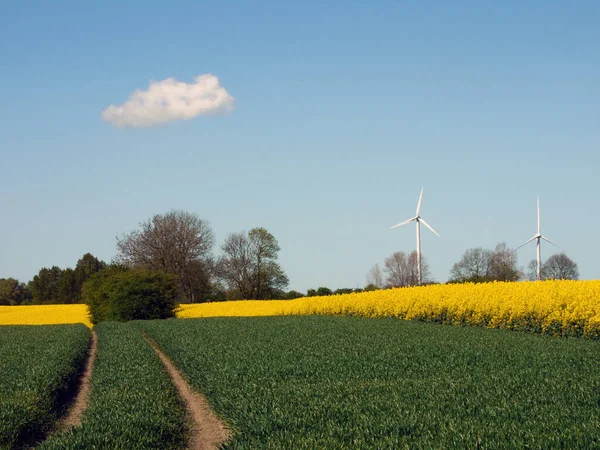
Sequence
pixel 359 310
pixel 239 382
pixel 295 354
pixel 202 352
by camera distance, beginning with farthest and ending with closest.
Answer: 1. pixel 359 310
2. pixel 202 352
3. pixel 295 354
4. pixel 239 382

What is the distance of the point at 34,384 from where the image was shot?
54.1 ft

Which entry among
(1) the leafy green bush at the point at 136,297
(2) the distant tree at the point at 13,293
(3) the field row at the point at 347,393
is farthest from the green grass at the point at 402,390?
(2) the distant tree at the point at 13,293

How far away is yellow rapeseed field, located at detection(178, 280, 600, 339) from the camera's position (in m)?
24.8

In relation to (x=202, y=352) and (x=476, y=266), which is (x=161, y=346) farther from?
(x=476, y=266)

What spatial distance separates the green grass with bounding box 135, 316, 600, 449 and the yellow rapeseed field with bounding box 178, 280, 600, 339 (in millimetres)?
2865

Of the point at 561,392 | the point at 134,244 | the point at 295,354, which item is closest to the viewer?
the point at 561,392

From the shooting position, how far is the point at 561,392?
1181 cm

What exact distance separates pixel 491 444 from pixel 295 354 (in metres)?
11.1

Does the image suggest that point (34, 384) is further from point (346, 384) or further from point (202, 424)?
point (346, 384)

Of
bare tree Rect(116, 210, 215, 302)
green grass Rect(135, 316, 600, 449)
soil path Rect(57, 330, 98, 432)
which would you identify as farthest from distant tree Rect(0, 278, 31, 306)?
green grass Rect(135, 316, 600, 449)

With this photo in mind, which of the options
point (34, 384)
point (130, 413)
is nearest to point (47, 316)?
point (34, 384)

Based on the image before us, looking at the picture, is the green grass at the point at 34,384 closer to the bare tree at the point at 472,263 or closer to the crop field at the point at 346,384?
the crop field at the point at 346,384

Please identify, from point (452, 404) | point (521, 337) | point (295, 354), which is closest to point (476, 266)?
point (521, 337)

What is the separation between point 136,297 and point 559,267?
7690cm
